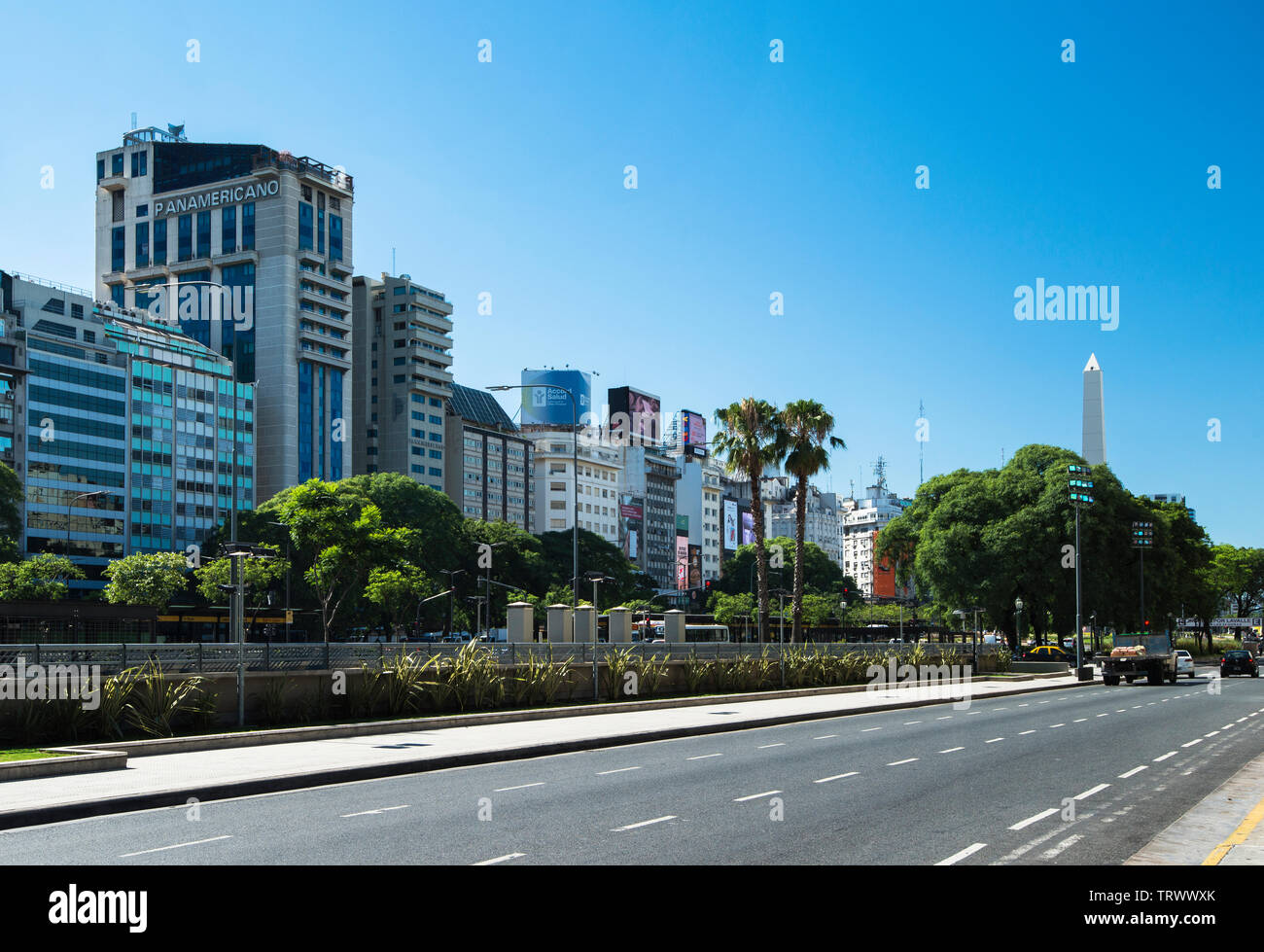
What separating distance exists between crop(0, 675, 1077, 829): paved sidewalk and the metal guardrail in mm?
2307

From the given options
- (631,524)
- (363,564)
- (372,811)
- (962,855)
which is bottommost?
(372,811)

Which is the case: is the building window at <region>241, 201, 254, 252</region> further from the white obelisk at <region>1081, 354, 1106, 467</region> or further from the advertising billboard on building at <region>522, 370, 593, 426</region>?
the white obelisk at <region>1081, 354, 1106, 467</region>

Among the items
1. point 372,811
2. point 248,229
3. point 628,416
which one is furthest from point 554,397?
point 372,811

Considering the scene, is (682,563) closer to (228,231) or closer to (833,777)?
(228,231)

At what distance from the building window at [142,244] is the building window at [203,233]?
26.9 ft

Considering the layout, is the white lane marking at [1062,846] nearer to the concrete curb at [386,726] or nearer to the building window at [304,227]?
the concrete curb at [386,726]

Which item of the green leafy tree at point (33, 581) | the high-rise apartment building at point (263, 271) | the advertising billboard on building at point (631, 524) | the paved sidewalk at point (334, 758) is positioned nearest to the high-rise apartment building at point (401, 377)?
the high-rise apartment building at point (263, 271)

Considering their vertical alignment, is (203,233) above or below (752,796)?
above

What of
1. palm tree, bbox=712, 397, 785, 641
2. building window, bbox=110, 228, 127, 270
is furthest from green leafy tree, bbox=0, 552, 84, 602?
building window, bbox=110, 228, 127, 270

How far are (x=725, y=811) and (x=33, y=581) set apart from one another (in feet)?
234

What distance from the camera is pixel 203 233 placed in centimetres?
13525

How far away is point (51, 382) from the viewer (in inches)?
3937

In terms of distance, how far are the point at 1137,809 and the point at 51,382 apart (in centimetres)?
10353

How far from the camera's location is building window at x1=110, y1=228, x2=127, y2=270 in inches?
5531
